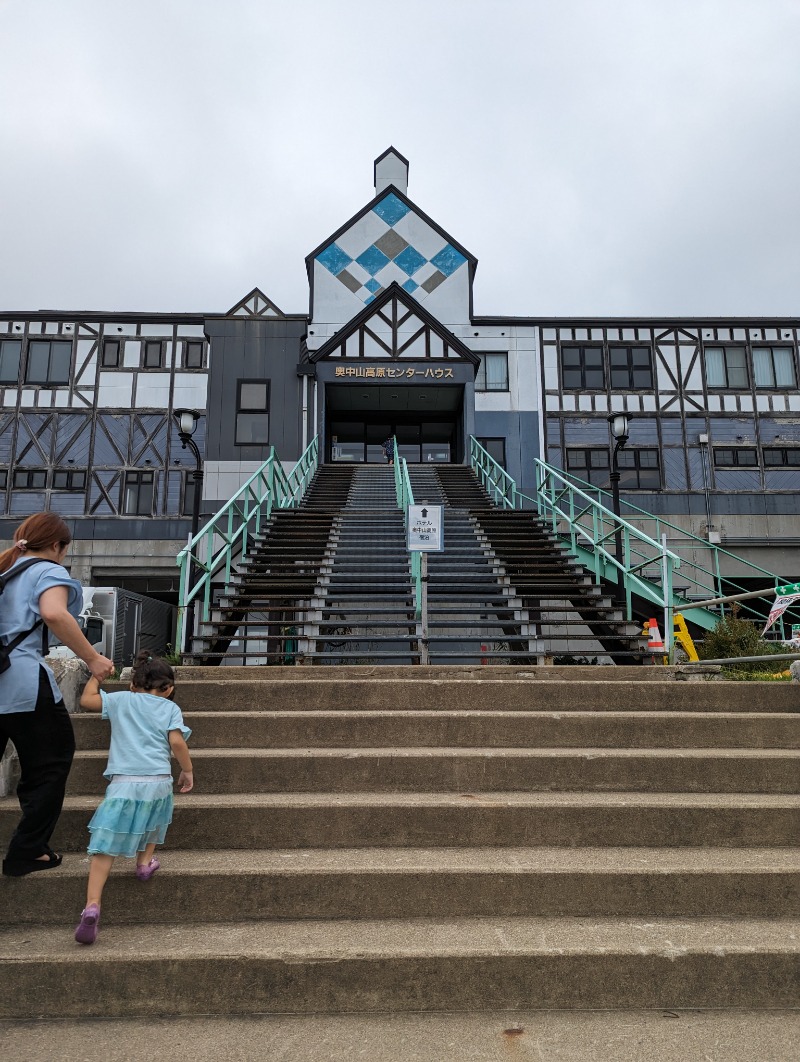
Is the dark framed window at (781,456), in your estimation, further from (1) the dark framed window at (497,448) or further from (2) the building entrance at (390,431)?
(2) the building entrance at (390,431)

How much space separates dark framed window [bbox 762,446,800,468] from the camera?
80.2ft

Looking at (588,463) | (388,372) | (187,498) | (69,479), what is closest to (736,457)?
(588,463)

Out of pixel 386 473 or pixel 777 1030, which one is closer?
pixel 777 1030

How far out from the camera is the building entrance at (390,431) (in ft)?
70.0

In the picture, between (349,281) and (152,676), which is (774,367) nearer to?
(349,281)

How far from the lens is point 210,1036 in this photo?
2.88m

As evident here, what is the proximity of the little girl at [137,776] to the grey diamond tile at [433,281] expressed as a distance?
20494 mm

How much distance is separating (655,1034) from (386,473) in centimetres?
1580

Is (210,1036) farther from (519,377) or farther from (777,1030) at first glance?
(519,377)

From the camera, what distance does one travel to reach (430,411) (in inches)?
856

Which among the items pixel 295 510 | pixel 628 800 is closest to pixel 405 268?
pixel 295 510

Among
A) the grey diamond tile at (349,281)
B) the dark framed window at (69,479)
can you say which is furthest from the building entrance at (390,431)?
the dark framed window at (69,479)

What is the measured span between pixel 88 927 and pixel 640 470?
77.0 feet

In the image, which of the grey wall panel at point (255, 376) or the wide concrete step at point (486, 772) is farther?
the grey wall panel at point (255, 376)
